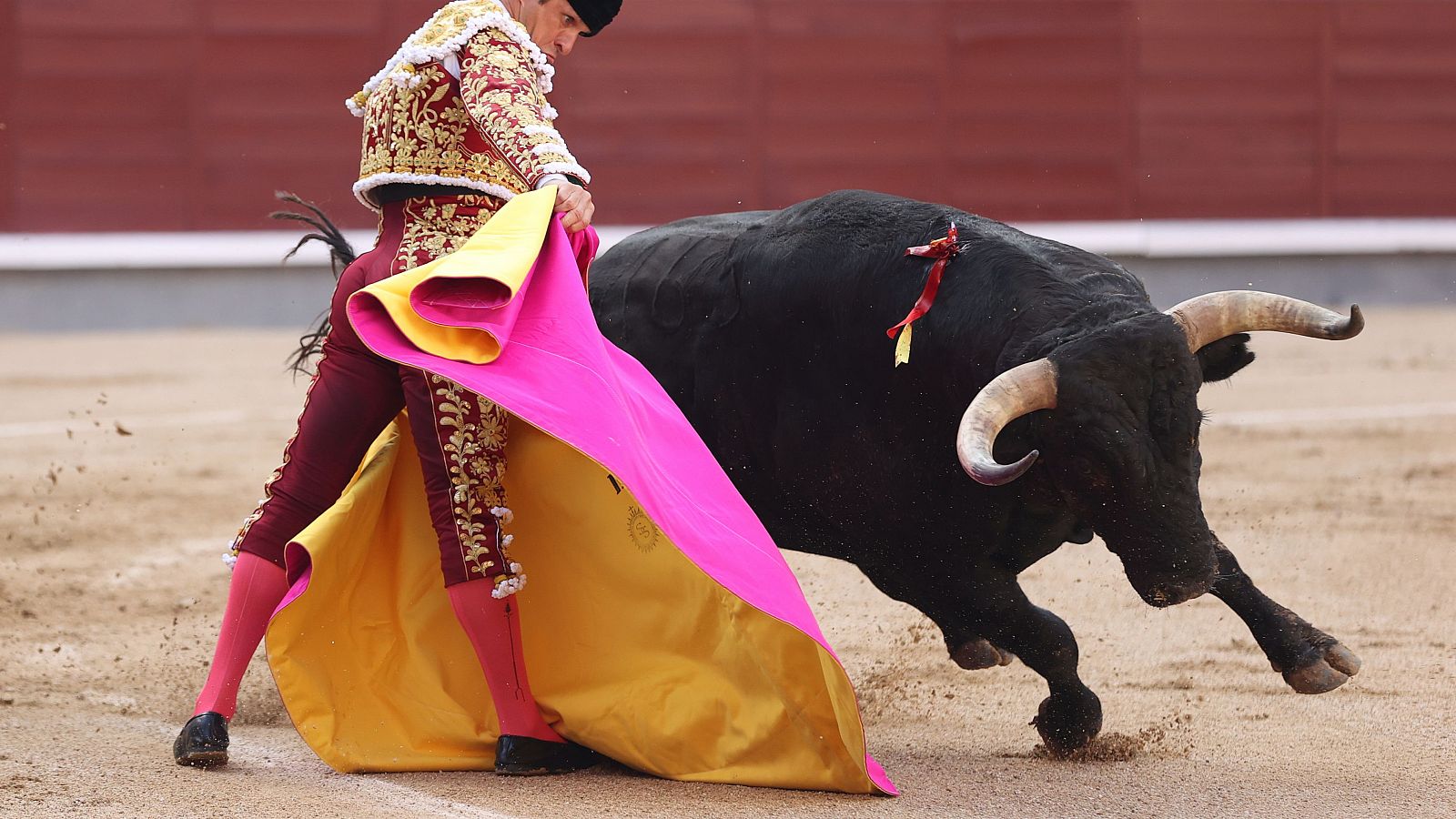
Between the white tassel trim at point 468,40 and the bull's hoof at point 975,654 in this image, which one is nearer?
the white tassel trim at point 468,40

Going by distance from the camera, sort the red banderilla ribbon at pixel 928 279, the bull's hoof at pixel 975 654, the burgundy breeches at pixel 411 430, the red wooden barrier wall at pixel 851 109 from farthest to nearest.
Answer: the red wooden barrier wall at pixel 851 109
the bull's hoof at pixel 975 654
the red banderilla ribbon at pixel 928 279
the burgundy breeches at pixel 411 430

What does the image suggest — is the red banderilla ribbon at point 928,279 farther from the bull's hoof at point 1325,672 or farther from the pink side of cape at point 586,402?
the bull's hoof at point 1325,672

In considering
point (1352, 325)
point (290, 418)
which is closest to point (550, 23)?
point (1352, 325)

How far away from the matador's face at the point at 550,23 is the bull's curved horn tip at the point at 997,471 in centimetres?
82

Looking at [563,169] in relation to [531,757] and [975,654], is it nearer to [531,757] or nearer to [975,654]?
[531,757]

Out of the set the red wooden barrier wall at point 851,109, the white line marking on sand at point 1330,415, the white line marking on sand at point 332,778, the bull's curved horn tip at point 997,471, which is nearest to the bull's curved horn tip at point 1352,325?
the bull's curved horn tip at point 997,471

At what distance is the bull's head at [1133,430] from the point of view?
2.27 metres

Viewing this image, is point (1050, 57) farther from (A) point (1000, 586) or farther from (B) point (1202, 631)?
(A) point (1000, 586)

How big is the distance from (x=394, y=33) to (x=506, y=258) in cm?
832

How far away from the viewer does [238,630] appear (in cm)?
245

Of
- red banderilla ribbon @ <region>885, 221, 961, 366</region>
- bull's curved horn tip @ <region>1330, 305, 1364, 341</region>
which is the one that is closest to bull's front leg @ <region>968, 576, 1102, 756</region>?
red banderilla ribbon @ <region>885, 221, 961, 366</region>

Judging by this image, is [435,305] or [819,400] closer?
[435,305]

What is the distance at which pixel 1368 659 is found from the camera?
10.9 feet

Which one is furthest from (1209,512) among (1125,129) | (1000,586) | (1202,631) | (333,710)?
(1125,129)
